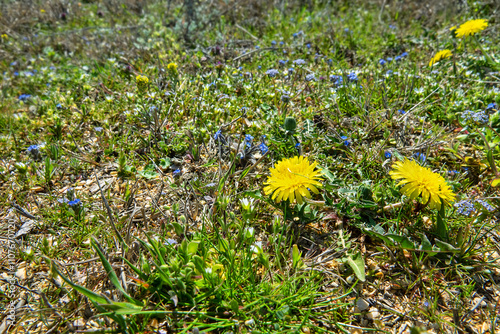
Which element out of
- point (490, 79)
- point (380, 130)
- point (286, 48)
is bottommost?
point (380, 130)

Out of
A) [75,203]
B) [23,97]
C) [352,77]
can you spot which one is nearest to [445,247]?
[352,77]

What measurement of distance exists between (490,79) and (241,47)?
108 inches

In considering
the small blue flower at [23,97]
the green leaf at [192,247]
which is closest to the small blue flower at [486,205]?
the green leaf at [192,247]

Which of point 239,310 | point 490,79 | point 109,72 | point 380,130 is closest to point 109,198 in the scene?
point 239,310

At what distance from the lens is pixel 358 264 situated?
164cm

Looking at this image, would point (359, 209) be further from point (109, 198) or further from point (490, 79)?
point (490, 79)

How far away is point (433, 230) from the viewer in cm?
181

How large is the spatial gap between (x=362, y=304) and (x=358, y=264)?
0.20 metres

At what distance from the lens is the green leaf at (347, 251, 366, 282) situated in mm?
1586

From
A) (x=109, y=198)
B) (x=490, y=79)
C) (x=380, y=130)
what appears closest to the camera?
(x=109, y=198)

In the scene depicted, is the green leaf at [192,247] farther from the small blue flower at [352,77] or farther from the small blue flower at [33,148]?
the small blue flower at [352,77]

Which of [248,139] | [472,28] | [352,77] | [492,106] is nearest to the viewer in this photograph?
[248,139]

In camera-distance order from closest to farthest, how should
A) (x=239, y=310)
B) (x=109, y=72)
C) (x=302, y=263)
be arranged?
(x=239, y=310), (x=302, y=263), (x=109, y=72)

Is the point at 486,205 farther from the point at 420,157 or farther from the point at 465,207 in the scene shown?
the point at 420,157
